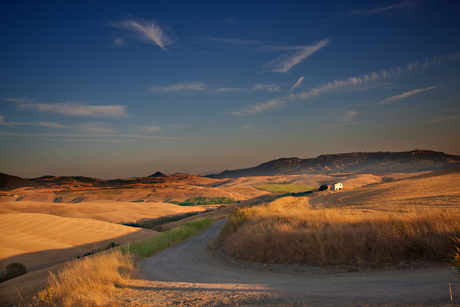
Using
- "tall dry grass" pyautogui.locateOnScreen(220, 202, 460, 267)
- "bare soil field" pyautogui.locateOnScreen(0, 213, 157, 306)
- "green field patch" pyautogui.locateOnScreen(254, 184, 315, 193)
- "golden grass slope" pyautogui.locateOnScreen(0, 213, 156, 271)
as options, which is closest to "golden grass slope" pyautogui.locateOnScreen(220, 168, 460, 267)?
"tall dry grass" pyautogui.locateOnScreen(220, 202, 460, 267)

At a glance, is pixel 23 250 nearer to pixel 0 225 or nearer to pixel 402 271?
pixel 0 225

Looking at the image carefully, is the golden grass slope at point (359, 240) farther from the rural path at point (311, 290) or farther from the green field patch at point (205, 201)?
the green field patch at point (205, 201)

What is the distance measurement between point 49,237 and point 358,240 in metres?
33.6

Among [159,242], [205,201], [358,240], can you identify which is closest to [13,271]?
[159,242]

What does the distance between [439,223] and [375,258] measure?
2.23m

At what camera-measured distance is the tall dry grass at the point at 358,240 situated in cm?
725

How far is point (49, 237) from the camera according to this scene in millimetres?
28906

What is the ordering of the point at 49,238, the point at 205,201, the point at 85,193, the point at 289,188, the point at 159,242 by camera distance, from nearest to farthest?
1. the point at 159,242
2. the point at 49,238
3. the point at 205,201
4. the point at 85,193
5. the point at 289,188

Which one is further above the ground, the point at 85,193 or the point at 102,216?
the point at 85,193

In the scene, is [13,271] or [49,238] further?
[49,238]

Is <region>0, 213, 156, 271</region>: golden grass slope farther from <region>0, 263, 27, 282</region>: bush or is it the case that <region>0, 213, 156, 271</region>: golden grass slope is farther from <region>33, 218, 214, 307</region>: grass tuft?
<region>33, 218, 214, 307</region>: grass tuft

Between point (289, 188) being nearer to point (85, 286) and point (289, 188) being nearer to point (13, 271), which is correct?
point (13, 271)

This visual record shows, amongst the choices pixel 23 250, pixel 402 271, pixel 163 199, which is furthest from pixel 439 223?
pixel 163 199

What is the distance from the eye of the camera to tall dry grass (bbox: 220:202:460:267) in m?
7.25
